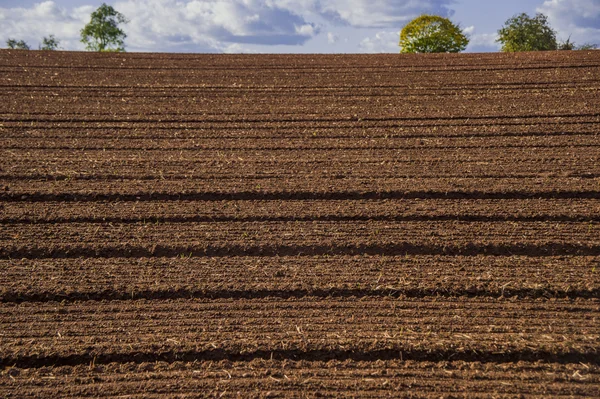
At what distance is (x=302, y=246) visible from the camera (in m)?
5.40

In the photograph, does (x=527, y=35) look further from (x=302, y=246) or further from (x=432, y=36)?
(x=302, y=246)

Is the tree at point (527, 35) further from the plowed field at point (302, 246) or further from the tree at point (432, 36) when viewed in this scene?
the plowed field at point (302, 246)

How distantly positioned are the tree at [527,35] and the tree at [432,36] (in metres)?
5.11

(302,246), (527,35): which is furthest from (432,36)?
(302,246)

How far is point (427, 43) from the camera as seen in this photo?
19969 mm

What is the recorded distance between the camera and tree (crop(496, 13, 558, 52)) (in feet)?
78.5

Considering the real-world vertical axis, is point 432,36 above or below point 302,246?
above

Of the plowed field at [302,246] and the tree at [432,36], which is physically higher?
the tree at [432,36]

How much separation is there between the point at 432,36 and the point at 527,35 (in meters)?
6.73

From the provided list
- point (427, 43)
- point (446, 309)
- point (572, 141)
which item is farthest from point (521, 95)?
point (427, 43)

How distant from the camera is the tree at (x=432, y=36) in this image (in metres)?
19.9

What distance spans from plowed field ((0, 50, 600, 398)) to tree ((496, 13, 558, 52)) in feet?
49.8

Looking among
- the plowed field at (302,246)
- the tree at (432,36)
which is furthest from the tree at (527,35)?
the plowed field at (302,246)

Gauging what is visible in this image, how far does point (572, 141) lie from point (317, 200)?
13.2 ft
